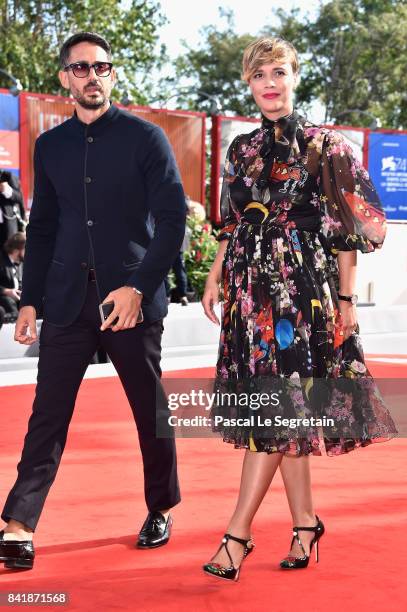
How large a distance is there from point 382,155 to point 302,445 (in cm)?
2436

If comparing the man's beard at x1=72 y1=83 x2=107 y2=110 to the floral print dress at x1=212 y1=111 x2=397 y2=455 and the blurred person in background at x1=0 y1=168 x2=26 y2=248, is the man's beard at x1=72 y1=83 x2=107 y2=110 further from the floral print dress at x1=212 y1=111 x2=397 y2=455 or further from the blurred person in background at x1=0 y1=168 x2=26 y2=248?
the blurred person in background at x1=0 y1=168 x2=26 y2=248

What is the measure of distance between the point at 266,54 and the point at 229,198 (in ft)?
1.80

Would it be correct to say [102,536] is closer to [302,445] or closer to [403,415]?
[302,445]

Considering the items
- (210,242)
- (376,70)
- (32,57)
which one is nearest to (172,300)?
(210,242)

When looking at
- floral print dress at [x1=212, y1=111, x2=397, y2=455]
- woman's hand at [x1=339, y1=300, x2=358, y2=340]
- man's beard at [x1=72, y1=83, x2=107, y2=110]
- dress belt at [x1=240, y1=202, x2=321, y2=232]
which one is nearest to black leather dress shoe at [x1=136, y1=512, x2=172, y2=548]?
floral print dress at [x1=212, y1=111, x2=397, y2=455]

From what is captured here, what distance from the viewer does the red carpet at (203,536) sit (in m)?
4.25

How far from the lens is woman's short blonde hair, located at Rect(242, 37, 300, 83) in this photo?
14.5 feet

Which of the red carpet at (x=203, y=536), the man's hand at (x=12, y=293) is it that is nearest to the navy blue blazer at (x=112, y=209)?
the red carpet at (x=203, y=536)

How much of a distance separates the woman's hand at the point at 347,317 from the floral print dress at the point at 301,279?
2 cm

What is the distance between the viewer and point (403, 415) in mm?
9109

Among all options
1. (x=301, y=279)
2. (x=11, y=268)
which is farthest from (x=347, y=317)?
(x=11, y=268)

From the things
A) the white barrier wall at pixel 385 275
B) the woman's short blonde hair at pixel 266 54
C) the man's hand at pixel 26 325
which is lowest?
the white barrier wall at pixel 385 275

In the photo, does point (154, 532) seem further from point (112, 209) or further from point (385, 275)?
point (385, 275)

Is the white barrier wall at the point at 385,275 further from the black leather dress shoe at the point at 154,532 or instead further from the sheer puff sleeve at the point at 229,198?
the sheer puff sleeve at the point at 229,198
